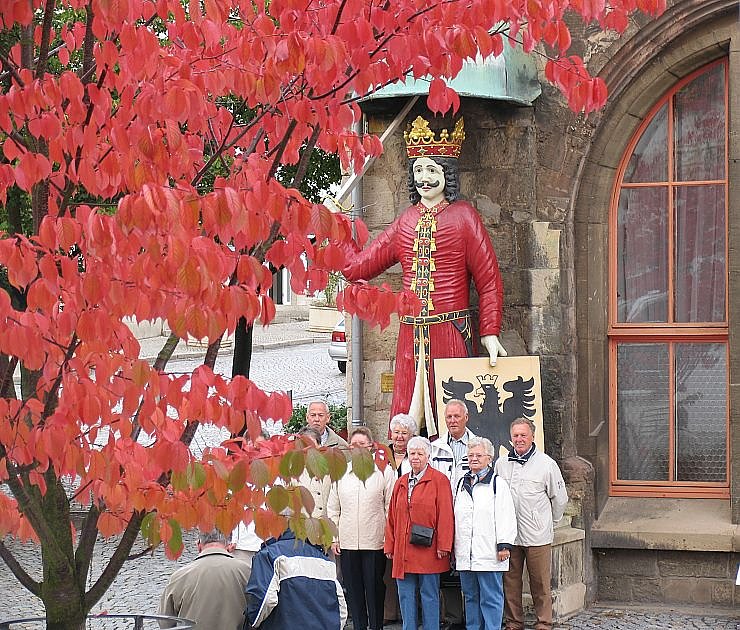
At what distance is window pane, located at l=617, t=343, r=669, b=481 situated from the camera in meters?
10.3

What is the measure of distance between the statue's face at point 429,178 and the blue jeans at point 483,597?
2.57 metres

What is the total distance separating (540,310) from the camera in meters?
10.0

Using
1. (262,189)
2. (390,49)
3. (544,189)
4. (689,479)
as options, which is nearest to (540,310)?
(544,189)

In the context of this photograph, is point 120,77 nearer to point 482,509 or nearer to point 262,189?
point 262,189

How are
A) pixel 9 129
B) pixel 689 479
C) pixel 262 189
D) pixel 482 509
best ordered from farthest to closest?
pixel 689 479 < pixel 482 509 < pixel 9 129 < pixel 262 189

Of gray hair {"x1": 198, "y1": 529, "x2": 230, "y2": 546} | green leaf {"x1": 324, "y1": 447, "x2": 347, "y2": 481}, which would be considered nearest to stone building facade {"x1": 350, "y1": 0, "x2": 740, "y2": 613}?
gray hair {"x1": 198, "y1": 529, "x2": 230, "y2": 546}

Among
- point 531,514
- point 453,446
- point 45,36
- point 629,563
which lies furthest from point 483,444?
point 45,36

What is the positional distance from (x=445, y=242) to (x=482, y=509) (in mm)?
1887

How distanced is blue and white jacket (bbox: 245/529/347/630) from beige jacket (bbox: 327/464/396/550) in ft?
7.44

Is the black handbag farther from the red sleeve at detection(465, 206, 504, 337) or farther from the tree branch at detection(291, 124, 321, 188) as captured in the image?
the tree branch at detection(291, 124, 321, 188)

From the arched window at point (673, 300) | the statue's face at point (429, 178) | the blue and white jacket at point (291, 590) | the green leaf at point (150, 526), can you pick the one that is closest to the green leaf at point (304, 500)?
the green leaf at point (150, 526)

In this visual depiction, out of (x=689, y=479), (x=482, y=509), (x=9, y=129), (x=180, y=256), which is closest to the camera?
(x=180, y=256)

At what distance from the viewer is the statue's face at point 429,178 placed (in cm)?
960

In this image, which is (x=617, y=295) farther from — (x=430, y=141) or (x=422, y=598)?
(x=422, y=598)
